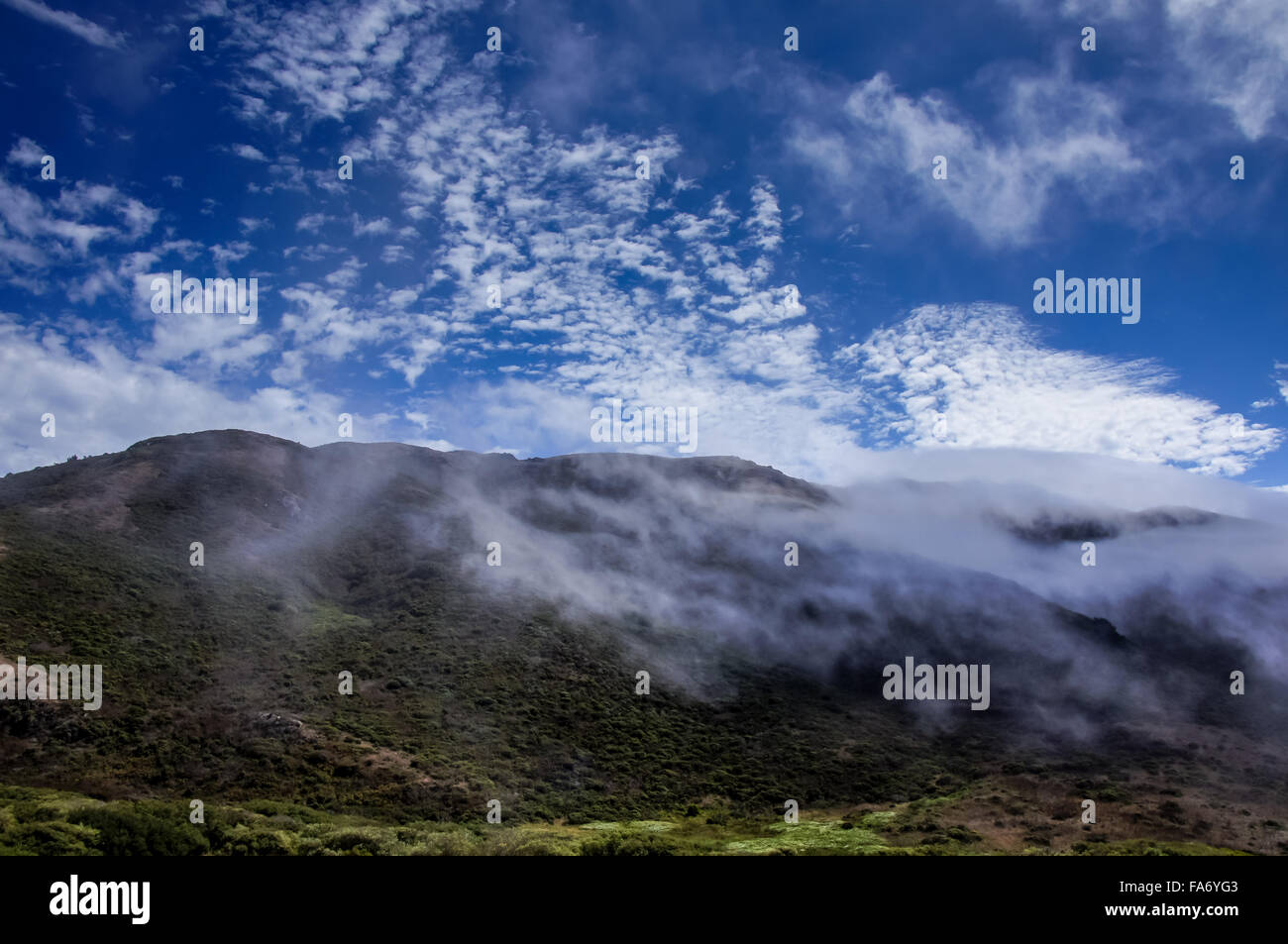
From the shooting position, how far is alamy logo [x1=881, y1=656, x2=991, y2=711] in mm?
52625

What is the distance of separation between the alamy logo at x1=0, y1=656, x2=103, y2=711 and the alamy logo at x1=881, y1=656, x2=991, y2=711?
166 feet

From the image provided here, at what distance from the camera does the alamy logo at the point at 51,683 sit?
103 feet

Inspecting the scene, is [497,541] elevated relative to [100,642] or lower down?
elevated
